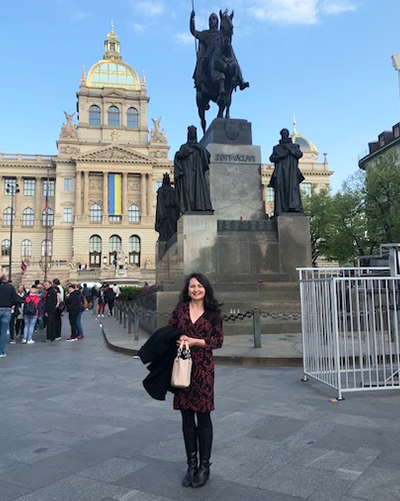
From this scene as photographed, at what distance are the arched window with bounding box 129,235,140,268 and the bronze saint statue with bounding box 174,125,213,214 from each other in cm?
5831

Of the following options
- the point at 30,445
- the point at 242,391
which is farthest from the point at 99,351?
the point at 30,445

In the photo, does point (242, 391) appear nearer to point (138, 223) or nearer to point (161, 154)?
point (138, 223)

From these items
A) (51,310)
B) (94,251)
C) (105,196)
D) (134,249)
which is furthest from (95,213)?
(51,310)

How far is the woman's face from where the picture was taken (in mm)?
3465

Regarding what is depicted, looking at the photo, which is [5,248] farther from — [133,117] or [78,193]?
[133,117]

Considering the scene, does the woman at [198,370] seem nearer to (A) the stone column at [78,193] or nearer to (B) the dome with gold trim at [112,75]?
(A) the stone column at [78,193]

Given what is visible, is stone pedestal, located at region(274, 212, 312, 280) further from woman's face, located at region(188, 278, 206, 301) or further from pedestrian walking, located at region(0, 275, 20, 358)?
woman's face, located at region(188, 278, 206, 301)

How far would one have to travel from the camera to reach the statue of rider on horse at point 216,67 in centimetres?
1419

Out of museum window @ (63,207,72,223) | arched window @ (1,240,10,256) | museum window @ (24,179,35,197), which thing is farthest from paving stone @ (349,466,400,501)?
museum window @ (24,179,35,197)

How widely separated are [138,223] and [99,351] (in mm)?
60690

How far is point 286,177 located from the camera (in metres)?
12.8

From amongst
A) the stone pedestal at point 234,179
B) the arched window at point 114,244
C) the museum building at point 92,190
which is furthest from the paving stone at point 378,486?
the arched window at point 114,244

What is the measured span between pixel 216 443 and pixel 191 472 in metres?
0.86

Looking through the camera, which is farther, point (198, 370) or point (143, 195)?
point (143, 195)
